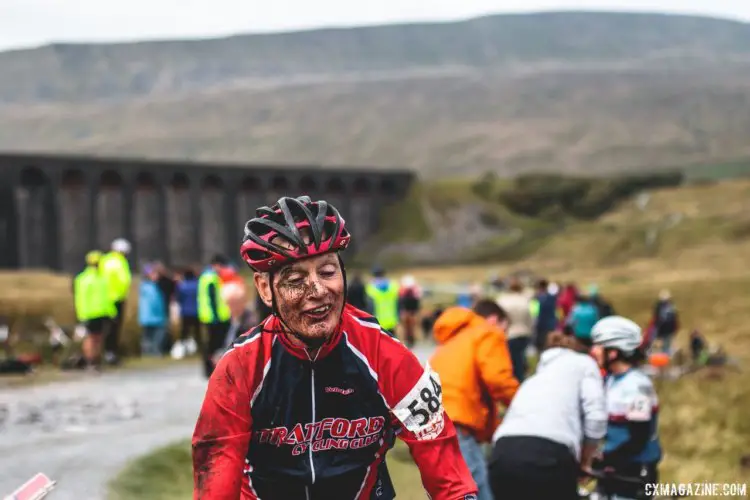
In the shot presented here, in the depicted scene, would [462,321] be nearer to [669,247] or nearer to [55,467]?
[55,467]

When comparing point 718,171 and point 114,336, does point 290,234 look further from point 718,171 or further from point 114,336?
point 718,171

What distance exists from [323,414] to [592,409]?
3.10 metres

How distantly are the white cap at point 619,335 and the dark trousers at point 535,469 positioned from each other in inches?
39.6

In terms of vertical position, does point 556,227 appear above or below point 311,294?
above

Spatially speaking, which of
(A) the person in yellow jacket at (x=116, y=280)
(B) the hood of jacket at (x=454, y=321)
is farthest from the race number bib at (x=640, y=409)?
(A) the person in yellow jacket at (x=116, y=280)

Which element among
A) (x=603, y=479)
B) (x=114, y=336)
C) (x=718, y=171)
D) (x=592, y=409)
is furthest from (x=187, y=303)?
(x=718, y=171)

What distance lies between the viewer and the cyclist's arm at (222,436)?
139 inches

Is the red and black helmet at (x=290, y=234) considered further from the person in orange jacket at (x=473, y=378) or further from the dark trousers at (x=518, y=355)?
the dark trousers at (x=518, y=355)

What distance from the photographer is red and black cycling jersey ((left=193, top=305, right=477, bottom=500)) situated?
3598mm

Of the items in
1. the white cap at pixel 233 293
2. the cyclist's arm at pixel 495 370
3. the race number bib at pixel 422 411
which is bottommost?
the cyclist's arm at pixel 495 370

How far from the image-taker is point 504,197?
9400 cm

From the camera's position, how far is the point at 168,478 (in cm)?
1015

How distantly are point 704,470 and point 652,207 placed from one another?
69365 millimetres

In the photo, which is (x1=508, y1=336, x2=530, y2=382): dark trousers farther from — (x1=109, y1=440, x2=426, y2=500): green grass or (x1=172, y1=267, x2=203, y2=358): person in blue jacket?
(x1=172, y1=267, x2=203, y2=358): person in blue jacket
